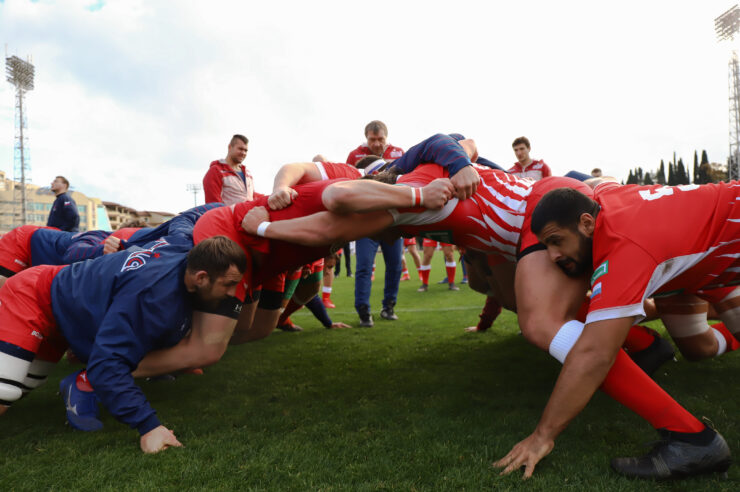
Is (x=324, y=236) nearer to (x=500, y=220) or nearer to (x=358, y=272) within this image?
(x=500, y=220)

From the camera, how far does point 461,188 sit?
247 centimetres

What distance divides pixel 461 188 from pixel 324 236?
0.84m

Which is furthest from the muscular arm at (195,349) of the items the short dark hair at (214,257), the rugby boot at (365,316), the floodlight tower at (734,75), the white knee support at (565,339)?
the floodlight tower at (734,75)

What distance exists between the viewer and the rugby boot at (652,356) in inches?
106

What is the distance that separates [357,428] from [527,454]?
86cm

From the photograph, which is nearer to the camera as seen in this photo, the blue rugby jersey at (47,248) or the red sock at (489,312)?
the blue rugby jersey at (47,248)

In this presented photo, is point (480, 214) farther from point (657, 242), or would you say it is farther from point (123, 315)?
point (123, 315)

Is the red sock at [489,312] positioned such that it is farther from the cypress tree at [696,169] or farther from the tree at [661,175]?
the tree at [661,175]

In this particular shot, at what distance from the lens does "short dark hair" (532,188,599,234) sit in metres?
2.00

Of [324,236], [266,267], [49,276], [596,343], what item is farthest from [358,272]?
[596,343]

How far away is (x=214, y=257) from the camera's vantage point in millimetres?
2355

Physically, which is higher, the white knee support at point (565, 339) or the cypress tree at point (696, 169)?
the cypress tree at point (696, 169)

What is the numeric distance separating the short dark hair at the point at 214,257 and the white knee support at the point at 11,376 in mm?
948

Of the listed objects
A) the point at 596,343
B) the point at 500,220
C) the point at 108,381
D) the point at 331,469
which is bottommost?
the point at 331,469
